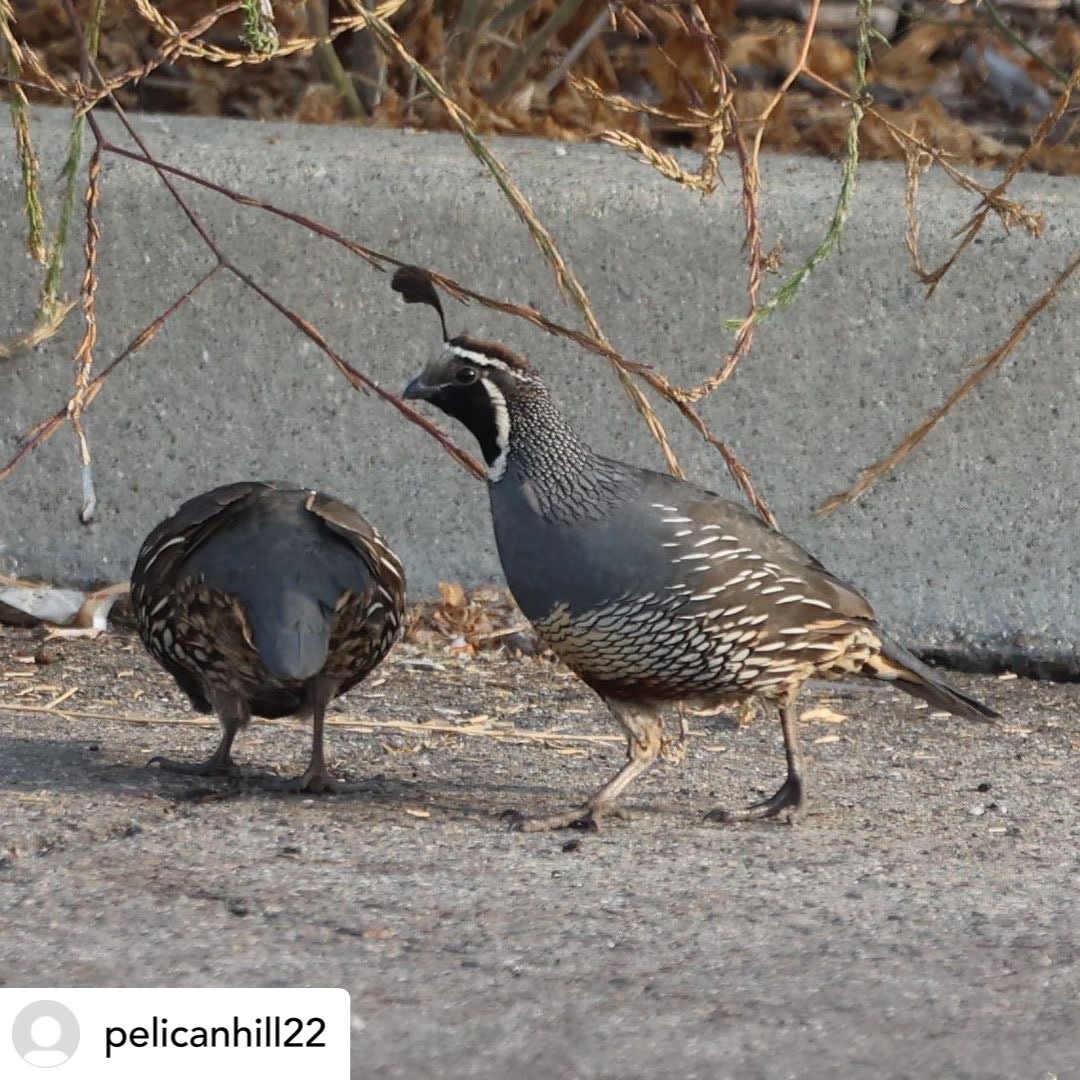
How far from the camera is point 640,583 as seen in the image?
154 inches

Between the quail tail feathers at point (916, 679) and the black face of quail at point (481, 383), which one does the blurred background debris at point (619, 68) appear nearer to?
the black face of quail at point (481, 383)

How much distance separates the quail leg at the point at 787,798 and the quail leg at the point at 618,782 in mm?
165

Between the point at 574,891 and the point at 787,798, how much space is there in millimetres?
696

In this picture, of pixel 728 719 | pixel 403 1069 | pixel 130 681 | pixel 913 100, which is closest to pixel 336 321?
pixel 130 681

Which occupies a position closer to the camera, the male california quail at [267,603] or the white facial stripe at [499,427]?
the male california quail at [267,603]

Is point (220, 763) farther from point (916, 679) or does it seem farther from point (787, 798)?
point (916, 679)

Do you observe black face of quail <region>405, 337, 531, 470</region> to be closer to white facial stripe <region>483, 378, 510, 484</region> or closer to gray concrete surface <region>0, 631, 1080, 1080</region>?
white facial stripe <region>483, 378, 510, 484</region>

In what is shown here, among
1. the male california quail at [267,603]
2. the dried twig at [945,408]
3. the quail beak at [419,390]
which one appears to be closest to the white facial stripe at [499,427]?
the quail beak at [419,390]

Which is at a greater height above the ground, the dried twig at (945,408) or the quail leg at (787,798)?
the dried twig at (945,408)

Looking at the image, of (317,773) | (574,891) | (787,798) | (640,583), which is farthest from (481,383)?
(574,891)

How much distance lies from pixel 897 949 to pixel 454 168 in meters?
2.95

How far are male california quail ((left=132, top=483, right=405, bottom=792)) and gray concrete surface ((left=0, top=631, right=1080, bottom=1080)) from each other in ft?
0.65

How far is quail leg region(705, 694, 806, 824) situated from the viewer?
396 centimetres

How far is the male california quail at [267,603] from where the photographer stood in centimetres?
390
